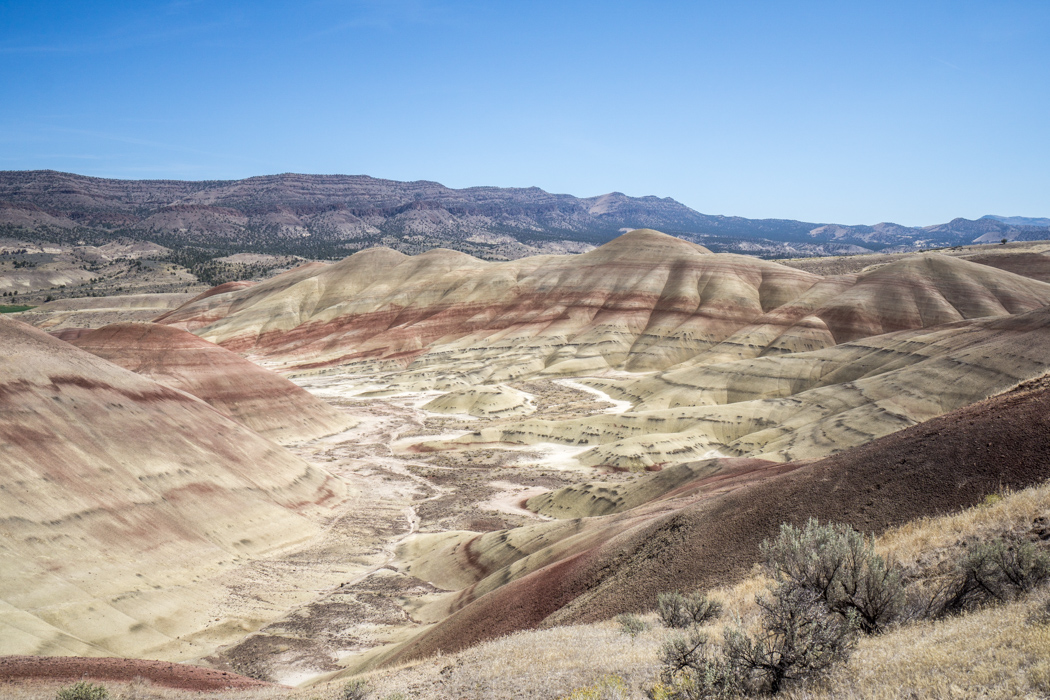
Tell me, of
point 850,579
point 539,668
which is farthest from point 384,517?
point 850,579

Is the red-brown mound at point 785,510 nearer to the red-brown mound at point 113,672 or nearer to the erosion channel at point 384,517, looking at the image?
the red-brown mound at point 113,672

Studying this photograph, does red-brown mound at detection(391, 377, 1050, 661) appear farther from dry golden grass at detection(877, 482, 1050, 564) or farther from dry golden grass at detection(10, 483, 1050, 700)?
dry golden grass at detection(10, 483, 1050, 700)

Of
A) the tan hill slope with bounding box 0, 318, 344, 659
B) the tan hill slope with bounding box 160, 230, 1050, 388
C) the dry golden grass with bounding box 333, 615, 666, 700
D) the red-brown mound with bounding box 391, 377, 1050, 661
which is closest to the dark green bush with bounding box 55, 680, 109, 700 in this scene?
the dry golden grass with bounding box 333, 615, 666, 700

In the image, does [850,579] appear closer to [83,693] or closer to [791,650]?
[791,650]

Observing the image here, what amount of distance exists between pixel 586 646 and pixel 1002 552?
676 centimetres

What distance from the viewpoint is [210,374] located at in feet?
174

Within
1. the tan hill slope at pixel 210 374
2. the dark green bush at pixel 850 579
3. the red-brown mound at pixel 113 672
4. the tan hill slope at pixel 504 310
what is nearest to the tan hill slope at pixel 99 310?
the tan hill slope at pixel 504 310

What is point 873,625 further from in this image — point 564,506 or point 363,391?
point 363,391

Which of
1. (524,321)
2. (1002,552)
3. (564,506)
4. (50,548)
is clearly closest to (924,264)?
(524,321)

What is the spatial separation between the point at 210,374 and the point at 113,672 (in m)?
42.0

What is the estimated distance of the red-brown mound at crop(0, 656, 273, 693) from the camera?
14.0 metres

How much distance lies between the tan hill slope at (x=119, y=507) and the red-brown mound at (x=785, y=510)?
10.4 metres

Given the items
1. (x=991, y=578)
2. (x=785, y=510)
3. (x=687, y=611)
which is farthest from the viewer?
(x=785, y=510)

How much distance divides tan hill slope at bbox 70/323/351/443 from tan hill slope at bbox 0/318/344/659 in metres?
15.1
